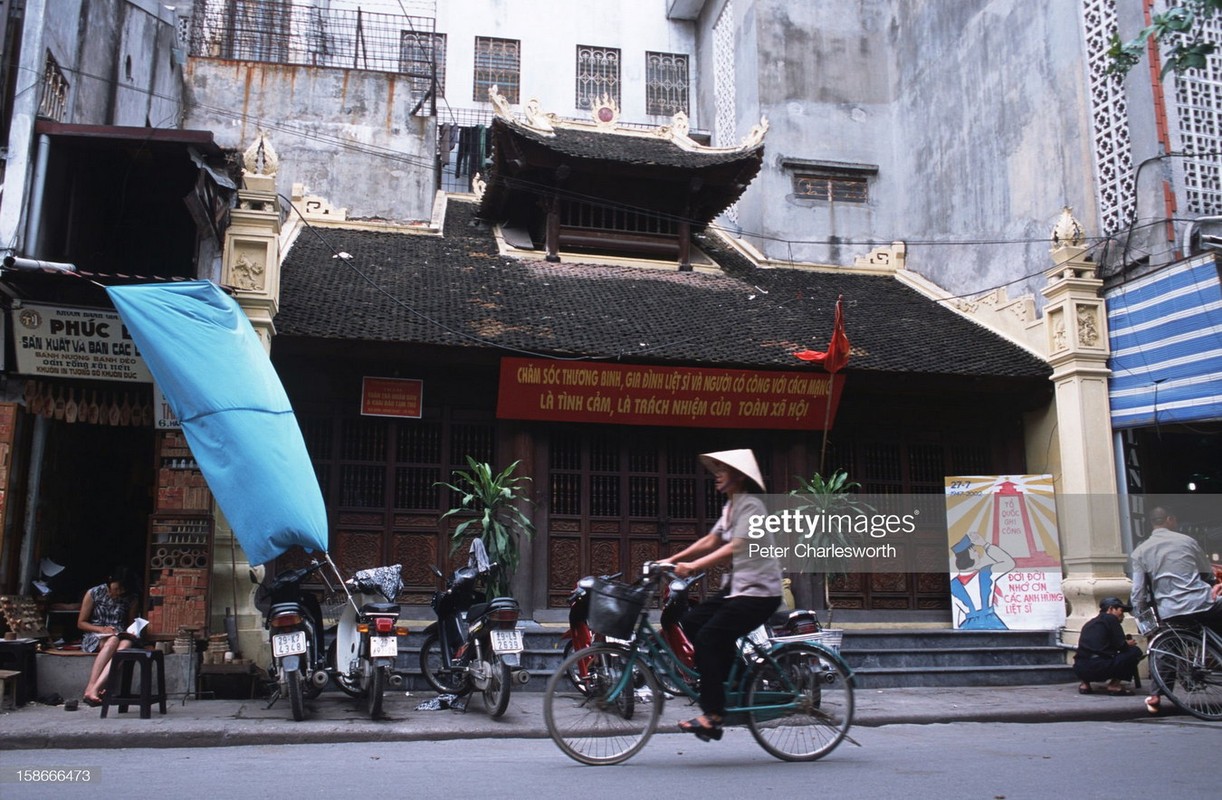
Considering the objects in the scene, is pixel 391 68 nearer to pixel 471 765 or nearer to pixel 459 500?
pixel 459 500

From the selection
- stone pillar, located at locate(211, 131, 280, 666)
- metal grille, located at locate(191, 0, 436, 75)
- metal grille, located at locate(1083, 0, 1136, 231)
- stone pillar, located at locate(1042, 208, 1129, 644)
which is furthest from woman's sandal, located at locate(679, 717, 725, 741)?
metal grille, located at locate(191, 0, 436, 75)

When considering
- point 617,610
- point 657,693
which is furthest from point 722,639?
point 617,610

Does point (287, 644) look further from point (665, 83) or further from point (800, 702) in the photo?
point (665, 83)

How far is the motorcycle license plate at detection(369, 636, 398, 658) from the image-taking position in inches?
284

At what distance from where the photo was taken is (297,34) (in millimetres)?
22031

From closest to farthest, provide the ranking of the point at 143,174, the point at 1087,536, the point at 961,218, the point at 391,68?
the point at 143,174
the point at 1087,536
the point at 961,218
the point at 391,68

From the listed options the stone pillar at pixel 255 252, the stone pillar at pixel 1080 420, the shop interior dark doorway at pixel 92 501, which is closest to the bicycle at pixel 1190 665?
the stone pillar at pixel 1080 420

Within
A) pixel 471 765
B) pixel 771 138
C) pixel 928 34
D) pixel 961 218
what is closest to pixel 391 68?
pixel 771 138

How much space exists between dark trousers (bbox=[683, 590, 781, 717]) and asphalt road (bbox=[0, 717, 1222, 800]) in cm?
37

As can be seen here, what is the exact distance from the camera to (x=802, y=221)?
→ 20266 mm

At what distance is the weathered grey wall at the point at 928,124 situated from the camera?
1493 cm

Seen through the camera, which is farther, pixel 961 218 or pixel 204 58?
pixel 204 58

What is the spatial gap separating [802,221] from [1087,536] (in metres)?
10.1

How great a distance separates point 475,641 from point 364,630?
2.69 ft
